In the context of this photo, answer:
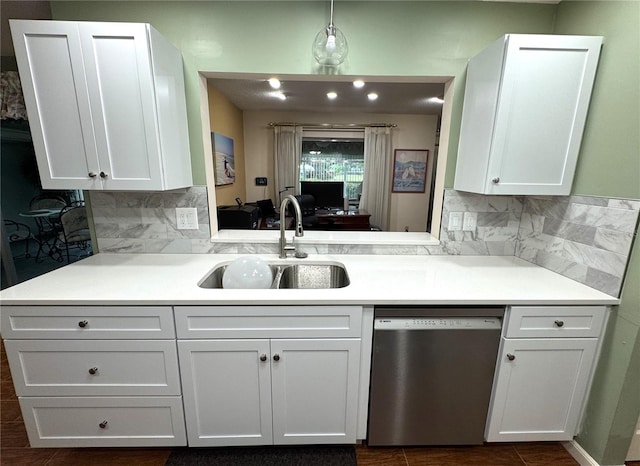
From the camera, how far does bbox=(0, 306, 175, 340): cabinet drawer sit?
1.13m

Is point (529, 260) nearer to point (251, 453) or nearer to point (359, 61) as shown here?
point (359, 61)

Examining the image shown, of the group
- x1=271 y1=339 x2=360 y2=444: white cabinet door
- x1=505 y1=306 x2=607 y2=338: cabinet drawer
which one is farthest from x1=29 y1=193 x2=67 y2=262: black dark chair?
x1=505 y1=306 x2=607 y2=338: cabinet drawer

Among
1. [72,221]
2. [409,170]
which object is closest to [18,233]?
[72,221]

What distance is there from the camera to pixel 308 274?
67.1 inches

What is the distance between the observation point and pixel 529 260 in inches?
66.4

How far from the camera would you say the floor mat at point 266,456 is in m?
1.32

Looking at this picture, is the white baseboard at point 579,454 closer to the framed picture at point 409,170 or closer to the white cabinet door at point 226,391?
the white cabinet door at point 226,391

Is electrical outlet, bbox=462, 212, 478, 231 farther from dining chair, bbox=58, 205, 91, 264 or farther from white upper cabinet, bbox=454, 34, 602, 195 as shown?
dining chair, bbox=58, 205, 91, 264

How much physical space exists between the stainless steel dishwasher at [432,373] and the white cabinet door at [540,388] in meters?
0.07

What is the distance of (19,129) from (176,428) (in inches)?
113

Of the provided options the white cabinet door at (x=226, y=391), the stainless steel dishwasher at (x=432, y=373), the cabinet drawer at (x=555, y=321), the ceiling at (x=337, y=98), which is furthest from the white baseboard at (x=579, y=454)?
the ceiling at (x=337, y=98)

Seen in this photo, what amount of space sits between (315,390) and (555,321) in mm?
1141

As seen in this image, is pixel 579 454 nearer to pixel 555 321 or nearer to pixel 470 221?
pixel 555 321

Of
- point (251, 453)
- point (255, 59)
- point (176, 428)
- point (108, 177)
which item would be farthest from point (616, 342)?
point (108, 177)
